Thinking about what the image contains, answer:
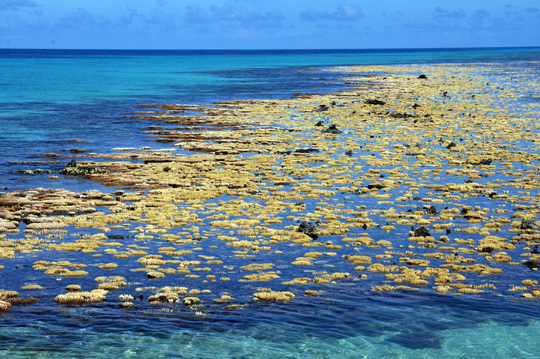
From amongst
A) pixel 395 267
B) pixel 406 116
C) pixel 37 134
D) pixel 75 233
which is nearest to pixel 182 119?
pixel 37 134

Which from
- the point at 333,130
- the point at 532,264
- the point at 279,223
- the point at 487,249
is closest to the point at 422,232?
the point at 487,249

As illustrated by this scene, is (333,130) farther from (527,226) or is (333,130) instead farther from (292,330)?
(292,330)

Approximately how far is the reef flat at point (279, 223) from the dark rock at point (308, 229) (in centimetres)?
9

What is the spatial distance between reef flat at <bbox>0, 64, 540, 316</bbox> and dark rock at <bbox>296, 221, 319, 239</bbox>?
92 millimetres

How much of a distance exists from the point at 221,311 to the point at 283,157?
28.9m

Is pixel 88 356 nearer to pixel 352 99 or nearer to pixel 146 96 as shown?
pixel 352 99

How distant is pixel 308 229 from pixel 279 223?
2175 mm

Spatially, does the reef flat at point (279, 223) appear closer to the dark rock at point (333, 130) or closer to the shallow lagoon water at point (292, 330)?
the shallow lagoon water at point (292, 330)

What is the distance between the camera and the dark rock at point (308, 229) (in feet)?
91.9

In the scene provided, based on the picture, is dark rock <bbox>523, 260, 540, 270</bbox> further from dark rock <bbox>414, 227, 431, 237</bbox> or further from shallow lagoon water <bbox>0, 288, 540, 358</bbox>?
dark rock <bbox>414, 227, 431, 237</bbox>

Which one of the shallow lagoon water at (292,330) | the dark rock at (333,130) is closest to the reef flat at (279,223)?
the shallow lagoon water at (292,330)

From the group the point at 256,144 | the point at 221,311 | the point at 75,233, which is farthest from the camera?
the point at 256,144

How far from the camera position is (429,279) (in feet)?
75.4

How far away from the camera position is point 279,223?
30266 mm
